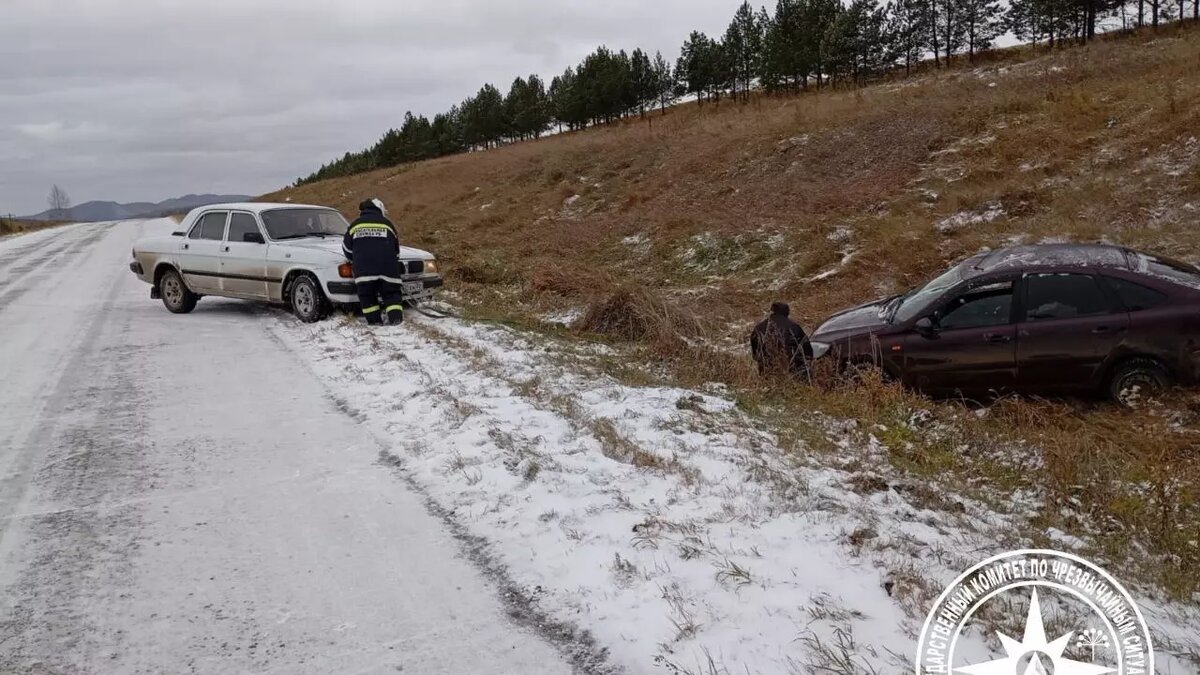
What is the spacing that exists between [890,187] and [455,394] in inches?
508

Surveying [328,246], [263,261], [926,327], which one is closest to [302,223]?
[263,261]

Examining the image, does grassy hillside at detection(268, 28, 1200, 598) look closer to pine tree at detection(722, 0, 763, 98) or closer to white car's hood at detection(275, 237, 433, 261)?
white car's hood at detection(275, 237, 433, 261)

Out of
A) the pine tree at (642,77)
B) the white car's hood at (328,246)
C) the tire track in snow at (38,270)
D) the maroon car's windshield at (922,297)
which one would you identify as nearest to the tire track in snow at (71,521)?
the white car's hood at (328,246)

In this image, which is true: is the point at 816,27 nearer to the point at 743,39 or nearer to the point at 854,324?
the point at 743,39

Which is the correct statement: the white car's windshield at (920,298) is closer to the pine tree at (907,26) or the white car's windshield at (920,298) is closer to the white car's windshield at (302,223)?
the white car's windshield at (302,223)

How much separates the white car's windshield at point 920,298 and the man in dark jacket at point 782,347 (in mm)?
981

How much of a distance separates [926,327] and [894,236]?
697 centimetres

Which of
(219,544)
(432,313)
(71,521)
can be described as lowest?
(219,544)

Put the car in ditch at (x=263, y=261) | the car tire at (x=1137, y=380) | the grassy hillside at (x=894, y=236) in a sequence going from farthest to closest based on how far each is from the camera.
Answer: the car in ditch at (x=263, y=261) → the car tire at (x=1137, y=380) → the grassy hillside at (x=894, y=236)

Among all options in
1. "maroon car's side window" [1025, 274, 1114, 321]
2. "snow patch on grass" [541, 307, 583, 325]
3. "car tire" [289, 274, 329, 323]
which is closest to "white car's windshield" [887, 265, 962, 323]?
"maroon car's side window" [1025, 274, 1114, 321]

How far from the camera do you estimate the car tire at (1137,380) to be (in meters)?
6.43

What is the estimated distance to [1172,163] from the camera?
12.8 m

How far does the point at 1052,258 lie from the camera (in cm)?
715

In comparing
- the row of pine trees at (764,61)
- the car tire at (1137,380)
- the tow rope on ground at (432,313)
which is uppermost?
the row of pine trees at (764,61)
